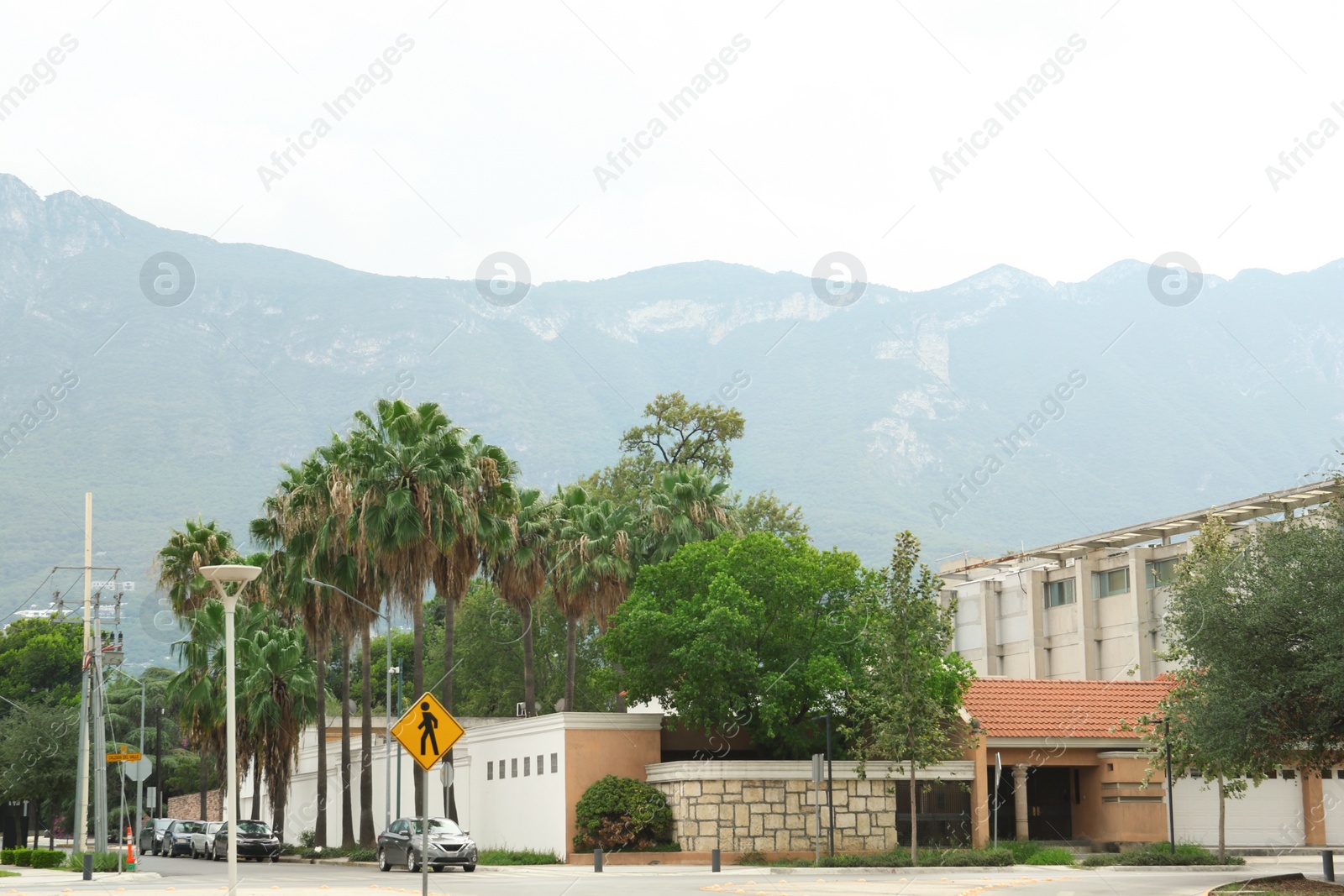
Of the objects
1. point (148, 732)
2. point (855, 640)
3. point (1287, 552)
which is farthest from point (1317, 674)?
point (148, 732)

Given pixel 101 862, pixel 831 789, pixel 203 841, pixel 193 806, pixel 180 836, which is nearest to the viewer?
pixel 831 789

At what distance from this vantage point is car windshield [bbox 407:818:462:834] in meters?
37.8

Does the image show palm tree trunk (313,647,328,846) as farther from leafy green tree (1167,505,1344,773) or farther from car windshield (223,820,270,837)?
leafy green tree (1167,505,1344,773)

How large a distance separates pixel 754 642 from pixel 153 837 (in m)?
34.9

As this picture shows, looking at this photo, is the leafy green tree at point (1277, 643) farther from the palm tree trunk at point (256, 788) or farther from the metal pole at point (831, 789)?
the palm tree trunk at point (256, 788)

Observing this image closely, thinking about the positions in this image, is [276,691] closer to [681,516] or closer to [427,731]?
[681,516]

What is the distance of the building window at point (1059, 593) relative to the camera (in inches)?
3248

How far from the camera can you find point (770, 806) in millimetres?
39719

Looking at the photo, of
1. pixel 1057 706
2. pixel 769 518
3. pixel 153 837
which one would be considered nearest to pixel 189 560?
pixel 153 837

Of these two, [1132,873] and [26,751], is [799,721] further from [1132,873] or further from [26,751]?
[26,751]

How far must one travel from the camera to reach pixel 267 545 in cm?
4772

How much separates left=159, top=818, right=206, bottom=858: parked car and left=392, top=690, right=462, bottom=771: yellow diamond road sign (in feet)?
148

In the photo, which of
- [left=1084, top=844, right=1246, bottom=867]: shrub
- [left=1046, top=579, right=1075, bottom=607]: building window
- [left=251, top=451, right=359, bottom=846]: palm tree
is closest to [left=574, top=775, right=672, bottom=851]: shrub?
[left=251, top=451, right=359, bottom=846]: palm tree

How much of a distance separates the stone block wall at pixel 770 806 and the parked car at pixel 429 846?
603 cm
